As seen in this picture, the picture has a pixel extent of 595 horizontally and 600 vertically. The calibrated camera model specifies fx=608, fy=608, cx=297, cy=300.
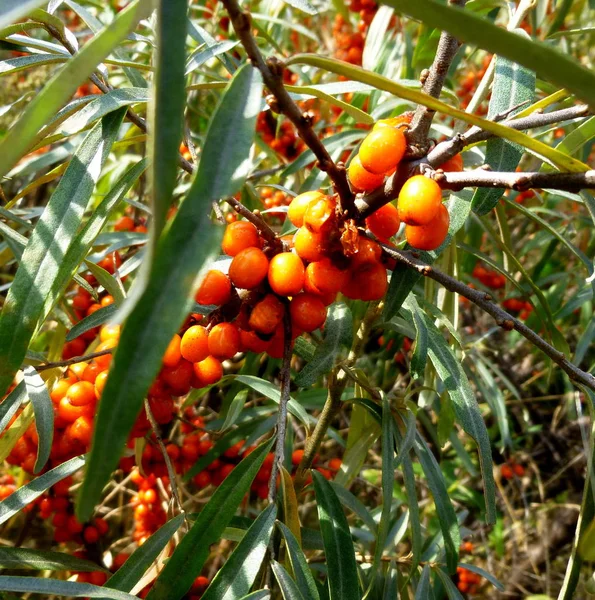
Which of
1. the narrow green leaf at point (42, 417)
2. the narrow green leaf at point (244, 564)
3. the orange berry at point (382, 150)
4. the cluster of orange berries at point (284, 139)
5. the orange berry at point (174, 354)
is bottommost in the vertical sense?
the narrow green leaf at point (244, 564)

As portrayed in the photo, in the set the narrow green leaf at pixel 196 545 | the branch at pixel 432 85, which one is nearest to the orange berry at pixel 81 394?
the narrow green leaf at pixel 196 545

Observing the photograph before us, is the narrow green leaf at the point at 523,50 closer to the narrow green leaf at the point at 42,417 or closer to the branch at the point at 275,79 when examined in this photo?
the branch at the point at 275,79

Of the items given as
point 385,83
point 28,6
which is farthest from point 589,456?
point 28,6

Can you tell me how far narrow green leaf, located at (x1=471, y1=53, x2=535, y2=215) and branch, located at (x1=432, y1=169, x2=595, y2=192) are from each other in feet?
0.56

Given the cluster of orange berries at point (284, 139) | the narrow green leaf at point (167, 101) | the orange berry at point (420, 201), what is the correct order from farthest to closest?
the cluster of orange berries at point (284, 139) → the orange berry at point (420, 201) → the narrow green leaf at point (167, 101)

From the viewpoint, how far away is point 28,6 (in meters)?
0.43

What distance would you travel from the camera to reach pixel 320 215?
712 mm

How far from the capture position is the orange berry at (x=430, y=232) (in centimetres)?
71

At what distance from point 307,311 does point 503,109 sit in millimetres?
421

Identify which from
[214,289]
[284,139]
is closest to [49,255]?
[214,289]

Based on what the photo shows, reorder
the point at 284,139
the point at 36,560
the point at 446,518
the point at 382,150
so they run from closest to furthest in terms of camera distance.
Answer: the point at 382,150 < the point at 36,560 < the point at 446,518 < the point at 284,139

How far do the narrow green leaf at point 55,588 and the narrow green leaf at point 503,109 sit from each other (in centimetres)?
69

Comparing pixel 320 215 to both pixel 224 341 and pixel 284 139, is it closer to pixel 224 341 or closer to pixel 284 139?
pixel 224 341

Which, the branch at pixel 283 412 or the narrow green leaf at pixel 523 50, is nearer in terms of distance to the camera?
the narrow green leaf at pixel 523 50
